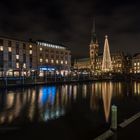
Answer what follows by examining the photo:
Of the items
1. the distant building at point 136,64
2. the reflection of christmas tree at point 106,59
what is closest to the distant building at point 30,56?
the reflection of christmas tree at point 106,59

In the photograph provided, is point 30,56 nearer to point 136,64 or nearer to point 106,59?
point 106,59

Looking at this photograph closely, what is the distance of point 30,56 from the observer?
96.8 meters

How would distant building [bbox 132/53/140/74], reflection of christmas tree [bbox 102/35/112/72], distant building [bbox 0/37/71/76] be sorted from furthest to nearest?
distant building [bbox 132/53/140/74]
distant building [bbox 0/37/71/76]
reflection of christmas tree [bbox 102/35/112/72]

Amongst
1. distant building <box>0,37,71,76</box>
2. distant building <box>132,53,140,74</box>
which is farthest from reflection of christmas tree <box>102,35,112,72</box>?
distant building <box>132,53,140,74</box>

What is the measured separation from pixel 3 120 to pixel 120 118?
22.3 ft

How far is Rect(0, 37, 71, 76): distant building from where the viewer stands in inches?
3295

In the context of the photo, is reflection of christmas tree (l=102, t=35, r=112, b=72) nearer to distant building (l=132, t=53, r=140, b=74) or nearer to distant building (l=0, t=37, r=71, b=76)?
distant building (l=0, t=37, r=71, b=76)

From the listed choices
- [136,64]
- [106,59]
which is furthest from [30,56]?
[136,64]

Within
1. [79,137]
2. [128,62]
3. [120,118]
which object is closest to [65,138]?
[79,137]

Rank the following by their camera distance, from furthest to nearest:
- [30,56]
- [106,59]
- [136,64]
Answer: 1. [136,64]
2. [30,56]
3. [106,59]

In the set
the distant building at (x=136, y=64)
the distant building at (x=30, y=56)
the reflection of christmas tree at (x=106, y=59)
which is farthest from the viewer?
the distant building at (x=136, y=64)

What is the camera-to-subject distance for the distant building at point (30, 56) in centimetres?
8369

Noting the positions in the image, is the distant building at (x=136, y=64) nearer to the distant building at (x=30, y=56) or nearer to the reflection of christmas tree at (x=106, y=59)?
the distant building at (x=30, y=56)

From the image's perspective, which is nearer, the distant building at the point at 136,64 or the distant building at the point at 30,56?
the distant building at the point at 30,56
